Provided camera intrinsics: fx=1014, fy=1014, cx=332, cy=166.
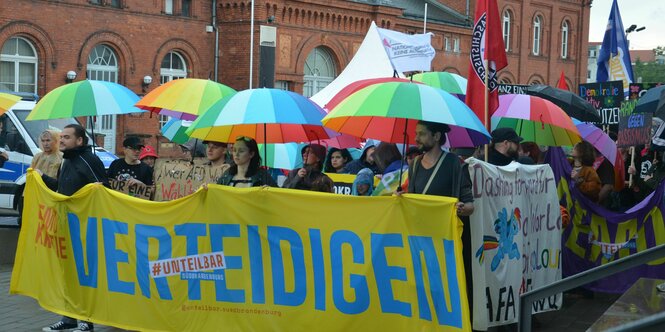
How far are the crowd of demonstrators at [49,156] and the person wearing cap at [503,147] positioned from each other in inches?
219

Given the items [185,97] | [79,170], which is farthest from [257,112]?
[185,97]

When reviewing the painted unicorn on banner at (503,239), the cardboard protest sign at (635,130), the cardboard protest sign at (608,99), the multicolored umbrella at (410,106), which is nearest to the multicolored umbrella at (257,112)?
the multicolored umbrella at (410,106)

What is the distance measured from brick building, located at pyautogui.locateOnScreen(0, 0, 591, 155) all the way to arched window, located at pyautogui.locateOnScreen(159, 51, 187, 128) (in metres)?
0.04

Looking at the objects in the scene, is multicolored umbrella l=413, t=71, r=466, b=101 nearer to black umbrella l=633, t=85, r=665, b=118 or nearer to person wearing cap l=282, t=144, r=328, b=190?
black umbrella l=633, t=85, r=665, b=118

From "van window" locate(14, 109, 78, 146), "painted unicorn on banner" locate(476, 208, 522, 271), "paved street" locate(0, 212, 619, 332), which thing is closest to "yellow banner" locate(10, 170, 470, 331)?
"paved street" locate(0, 212, 619, 332)

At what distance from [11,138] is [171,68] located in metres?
24.2

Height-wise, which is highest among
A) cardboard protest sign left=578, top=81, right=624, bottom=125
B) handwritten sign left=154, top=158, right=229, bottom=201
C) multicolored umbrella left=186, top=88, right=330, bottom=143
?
cardboard protest sign left=578, top=81, right=624, bottom=125

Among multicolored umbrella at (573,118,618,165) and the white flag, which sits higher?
the white flag

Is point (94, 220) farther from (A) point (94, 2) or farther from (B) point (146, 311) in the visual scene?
(A) point (94, 2)

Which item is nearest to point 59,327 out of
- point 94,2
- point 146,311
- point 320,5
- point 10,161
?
point 146,311

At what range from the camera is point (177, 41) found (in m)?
41.9

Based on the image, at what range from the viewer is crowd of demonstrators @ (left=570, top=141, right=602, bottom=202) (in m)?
11.6

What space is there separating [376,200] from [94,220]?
276 cm

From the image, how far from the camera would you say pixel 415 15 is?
5606cm
